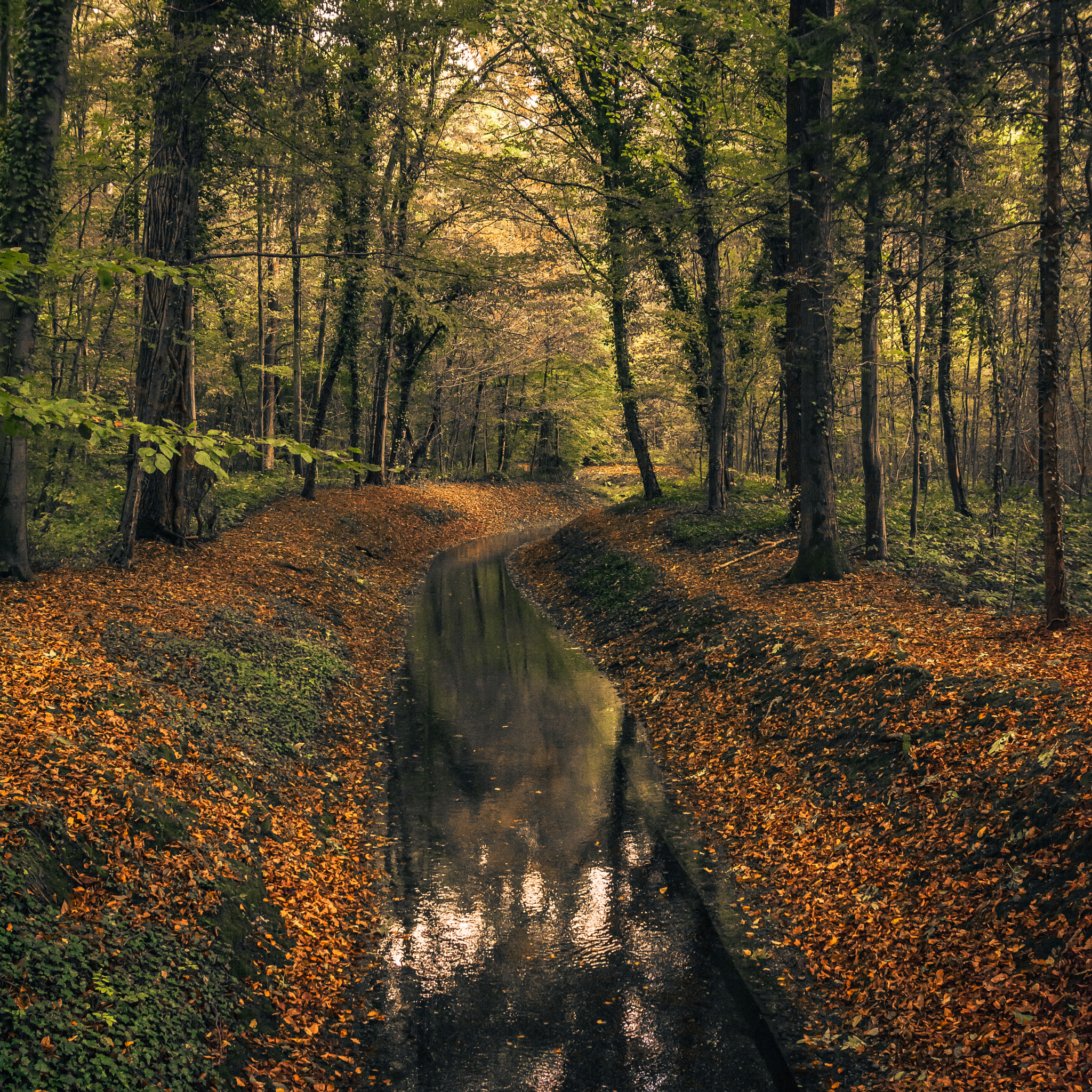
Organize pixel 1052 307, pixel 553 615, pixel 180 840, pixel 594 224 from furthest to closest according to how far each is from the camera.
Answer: pixel 594 224, pixel 553 615, pixel 1052 307, pixel 180 840

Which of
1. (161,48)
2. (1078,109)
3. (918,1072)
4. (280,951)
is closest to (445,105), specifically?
(161,48)

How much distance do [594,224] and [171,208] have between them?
14.3 meters

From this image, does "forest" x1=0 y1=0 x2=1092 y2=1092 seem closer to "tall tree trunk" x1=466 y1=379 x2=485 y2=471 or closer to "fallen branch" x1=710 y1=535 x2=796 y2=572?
"fallen branch" x1=710 y1=535 x2=796 y2=572

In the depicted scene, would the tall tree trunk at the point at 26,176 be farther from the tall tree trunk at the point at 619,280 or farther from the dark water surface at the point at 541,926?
the tall tree trunk at the point at 619,280

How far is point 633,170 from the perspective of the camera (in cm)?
1944

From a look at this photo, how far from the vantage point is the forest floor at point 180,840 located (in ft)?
13.0

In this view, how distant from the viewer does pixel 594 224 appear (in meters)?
23.2

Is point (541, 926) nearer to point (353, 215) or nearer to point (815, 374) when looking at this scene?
point (815, 374)

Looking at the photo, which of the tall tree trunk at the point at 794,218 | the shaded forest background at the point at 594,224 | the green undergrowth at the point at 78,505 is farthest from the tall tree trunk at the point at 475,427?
the tall tree trunk at the point at 794,218

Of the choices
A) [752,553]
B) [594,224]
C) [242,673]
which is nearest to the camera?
[242,673]

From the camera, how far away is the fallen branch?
597 inches

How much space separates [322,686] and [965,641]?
8254 mm

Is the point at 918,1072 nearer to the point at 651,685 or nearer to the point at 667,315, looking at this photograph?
the point at 651,685

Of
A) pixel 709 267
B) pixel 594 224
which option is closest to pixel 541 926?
pixel 709 267
